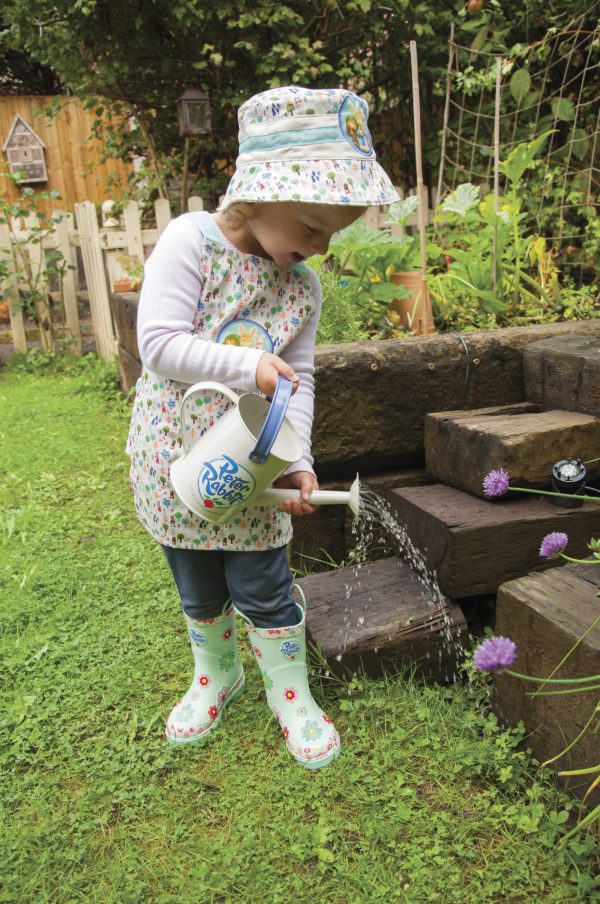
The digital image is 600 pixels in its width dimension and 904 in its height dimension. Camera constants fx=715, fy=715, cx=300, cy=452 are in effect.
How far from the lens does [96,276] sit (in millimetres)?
5734

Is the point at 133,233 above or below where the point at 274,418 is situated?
above

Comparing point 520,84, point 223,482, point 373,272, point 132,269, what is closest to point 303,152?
point 223,482

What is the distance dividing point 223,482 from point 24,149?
941cm

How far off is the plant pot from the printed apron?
1.20 metres

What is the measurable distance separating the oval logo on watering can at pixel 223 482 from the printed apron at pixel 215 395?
0.52 ft

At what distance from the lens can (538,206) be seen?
4.06 m

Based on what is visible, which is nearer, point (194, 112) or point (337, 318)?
point (337, 318)

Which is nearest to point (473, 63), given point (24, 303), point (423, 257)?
point (423, 257)

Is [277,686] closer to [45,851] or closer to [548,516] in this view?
[45,851]

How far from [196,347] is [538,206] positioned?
3.31 meters

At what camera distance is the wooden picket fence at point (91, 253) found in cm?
552

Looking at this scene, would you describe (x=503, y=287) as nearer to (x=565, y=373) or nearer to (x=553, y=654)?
(x=565, y=373)

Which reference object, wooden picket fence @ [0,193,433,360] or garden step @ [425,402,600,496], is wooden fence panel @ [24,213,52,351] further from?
garden step @ [425,402,600,496]

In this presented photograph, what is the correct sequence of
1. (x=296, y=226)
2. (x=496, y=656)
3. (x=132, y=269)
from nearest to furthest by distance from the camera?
(x=496, y=656) < (x=296, y=226) < (x=132, y=269)
